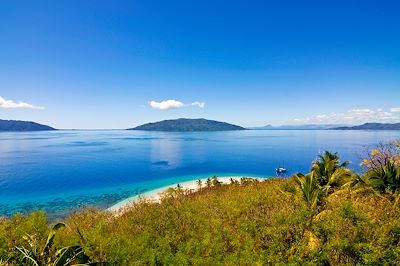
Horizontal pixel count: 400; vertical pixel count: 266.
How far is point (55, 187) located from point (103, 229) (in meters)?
52.9

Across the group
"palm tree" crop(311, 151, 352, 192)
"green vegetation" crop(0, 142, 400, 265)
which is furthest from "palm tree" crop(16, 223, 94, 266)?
"palm tree" crop(311, 151, 352, 192)

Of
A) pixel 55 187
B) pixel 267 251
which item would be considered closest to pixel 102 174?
pixel 55 187

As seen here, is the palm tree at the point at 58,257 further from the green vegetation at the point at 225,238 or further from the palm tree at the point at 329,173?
the palm tree at the point at 329,173

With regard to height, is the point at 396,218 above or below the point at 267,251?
above

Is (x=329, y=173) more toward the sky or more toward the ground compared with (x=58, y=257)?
more toward the sky

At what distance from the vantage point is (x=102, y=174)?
73.8 meters

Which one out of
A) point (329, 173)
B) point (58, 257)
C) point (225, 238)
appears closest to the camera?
point (58, 257)

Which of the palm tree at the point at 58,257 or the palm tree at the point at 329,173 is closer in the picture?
the palm tree at the point at 58,257

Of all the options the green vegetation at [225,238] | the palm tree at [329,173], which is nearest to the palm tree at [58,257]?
the green vegetation at [225,238]

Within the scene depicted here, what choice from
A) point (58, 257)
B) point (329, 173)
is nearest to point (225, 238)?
point (58, 257)

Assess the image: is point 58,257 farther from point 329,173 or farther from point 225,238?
point 329,173

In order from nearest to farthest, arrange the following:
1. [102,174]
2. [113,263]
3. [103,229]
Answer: [113,263], [103,229], [102,174]

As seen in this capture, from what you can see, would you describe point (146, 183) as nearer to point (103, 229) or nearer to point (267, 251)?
point (103, 229)

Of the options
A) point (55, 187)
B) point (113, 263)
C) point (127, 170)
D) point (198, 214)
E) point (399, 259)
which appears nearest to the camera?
point (399, 259)
